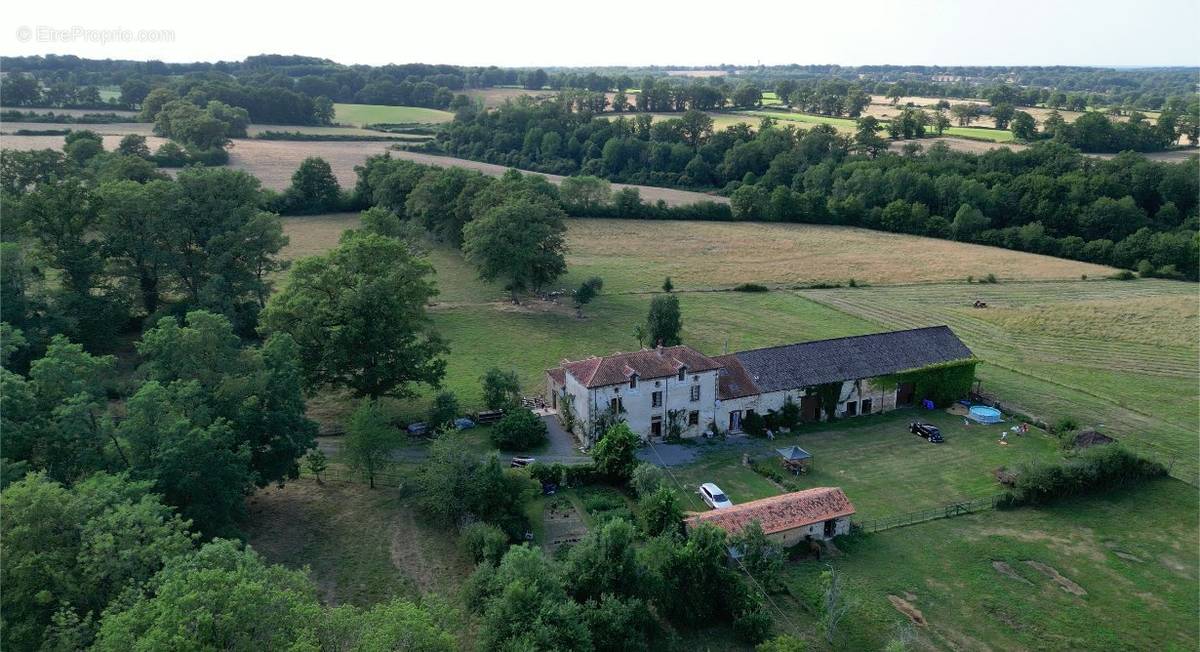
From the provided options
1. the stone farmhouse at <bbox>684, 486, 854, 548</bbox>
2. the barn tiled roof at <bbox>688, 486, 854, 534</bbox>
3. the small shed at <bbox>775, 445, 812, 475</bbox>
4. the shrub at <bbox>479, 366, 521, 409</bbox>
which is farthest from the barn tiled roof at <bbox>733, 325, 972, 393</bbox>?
the shrub at <bbox>479, 366, 521, 409</bbox>

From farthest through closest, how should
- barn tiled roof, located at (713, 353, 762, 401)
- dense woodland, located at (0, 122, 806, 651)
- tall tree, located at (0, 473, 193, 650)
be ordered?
barn tiled roof, located at (713, 353, 762, 401), tall tree, located at (0, 473, 193, 650), dense woodland, located at (0, 122, 806, 651)

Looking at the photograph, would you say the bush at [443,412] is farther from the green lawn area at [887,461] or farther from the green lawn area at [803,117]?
the green lawn area at [803,117]

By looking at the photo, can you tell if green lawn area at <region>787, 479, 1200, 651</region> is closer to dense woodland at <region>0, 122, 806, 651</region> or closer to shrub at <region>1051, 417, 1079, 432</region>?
dense woodland at <region>0, 122, 806, 651</region>

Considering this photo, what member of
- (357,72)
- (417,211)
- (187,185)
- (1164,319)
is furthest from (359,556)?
(357,72)

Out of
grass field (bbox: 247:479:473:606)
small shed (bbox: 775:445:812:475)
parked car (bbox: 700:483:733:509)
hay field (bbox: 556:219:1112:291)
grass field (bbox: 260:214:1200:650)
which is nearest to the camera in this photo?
grass field (bbox: 260:214:1200:650)

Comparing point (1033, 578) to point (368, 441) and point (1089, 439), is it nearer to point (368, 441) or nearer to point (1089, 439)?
point (1089, 439)

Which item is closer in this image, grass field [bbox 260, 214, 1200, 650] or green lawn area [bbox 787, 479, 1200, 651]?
green lawn area [bbox 787, 479, 1200, 651]

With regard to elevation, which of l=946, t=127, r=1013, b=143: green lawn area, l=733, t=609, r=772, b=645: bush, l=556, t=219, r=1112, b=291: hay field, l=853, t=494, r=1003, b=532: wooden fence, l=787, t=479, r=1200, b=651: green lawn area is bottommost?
l=787, t=479, r=1200, b=651: green lawn area
